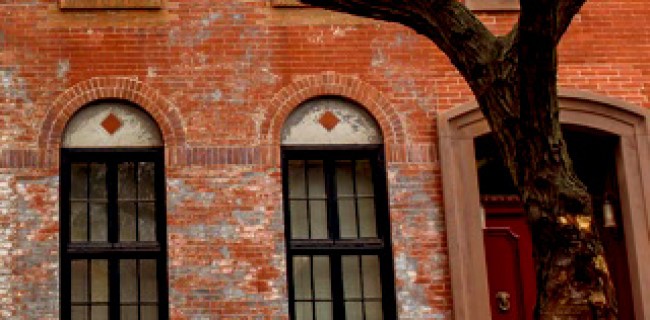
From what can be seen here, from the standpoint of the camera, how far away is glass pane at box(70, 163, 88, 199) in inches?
426

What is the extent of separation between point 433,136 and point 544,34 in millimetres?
4323

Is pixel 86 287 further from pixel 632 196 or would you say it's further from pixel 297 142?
pixel 632 196

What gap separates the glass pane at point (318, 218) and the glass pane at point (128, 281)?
1878 mm

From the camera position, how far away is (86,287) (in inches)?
417

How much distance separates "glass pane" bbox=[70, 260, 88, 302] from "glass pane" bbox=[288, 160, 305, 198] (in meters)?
2.26

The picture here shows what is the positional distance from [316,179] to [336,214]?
0.43 meters

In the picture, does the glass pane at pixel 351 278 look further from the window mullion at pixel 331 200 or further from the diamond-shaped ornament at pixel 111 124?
the diamond-shaped ornament at pixel 111 124

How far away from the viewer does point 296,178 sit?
1105 cm

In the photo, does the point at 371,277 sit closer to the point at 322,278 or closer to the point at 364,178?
the point at 322,278

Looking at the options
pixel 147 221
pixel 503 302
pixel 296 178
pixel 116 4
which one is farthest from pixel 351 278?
pixel 116 4

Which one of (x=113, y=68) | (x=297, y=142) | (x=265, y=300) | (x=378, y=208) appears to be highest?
(x=113, y=68)

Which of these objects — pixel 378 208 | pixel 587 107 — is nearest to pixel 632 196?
pixel 587 107

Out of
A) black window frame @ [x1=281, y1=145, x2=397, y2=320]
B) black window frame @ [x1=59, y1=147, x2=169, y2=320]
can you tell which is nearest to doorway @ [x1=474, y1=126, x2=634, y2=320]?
black window frame @ [x1=281, y1=145, x2=397, y2=320]

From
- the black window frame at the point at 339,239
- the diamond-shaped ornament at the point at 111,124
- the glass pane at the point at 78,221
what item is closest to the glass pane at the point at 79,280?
the glass pane at the point at 78,221
